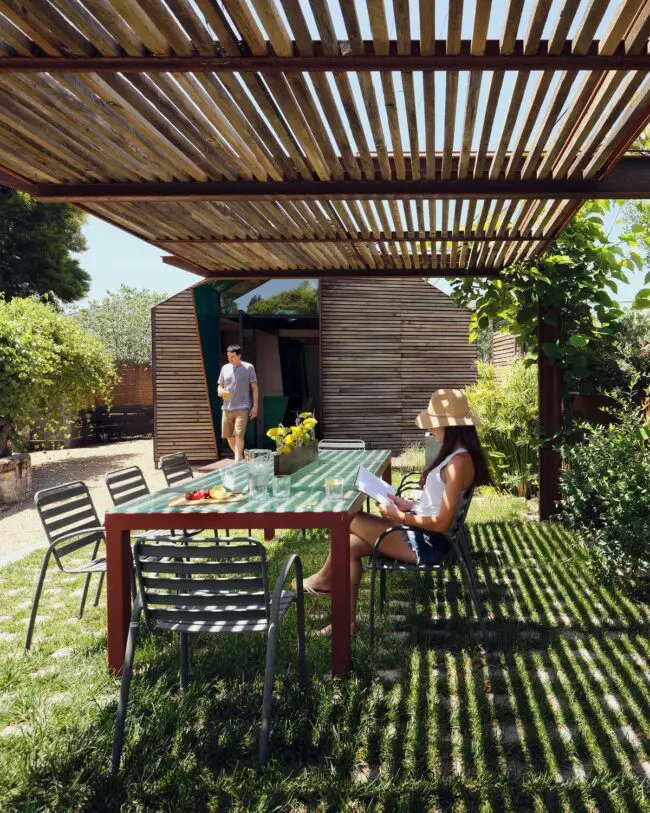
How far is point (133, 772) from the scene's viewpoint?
7.94 feet

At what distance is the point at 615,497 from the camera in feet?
14.2

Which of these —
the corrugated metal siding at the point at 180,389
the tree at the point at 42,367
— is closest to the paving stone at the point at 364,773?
the tree at the point at 42,367

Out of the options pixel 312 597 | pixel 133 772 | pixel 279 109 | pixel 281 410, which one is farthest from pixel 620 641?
pixel 281 410

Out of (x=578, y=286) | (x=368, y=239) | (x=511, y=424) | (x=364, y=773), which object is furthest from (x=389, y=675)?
(x=511, y=424)

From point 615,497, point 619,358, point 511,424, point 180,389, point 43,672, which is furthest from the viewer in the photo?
point 180,389

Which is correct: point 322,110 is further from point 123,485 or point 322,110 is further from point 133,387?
point 133,387

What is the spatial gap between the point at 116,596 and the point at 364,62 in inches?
102

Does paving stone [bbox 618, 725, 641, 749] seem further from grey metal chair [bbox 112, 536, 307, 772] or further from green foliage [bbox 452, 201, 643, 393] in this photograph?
green foliage [bbox 452, 201, 643, 393]

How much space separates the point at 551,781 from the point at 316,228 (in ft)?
12.9

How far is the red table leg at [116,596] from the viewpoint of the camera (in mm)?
3256

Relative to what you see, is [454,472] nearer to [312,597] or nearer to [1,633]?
[312,597]

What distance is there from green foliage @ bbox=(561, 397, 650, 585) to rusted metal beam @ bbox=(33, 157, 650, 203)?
1707 millimetres

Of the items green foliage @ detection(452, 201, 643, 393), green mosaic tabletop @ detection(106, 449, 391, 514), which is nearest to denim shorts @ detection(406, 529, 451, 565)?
green mosaic tabletop @ detection(106, 449, 391, 514)

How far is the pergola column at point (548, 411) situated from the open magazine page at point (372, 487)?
3.28m
